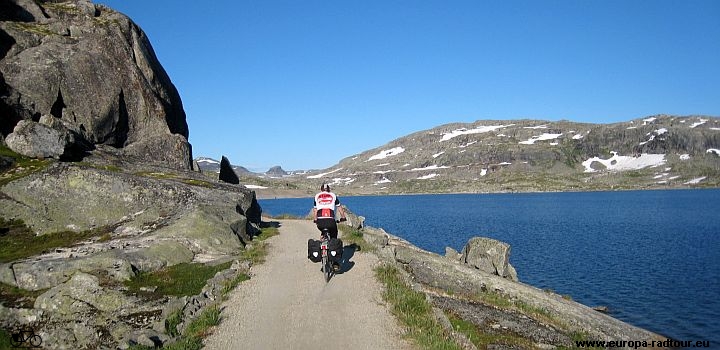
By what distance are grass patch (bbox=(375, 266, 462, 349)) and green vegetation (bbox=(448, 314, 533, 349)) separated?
6.49 ft

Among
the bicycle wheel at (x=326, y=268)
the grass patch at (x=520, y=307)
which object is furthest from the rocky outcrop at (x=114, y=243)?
the grass patch at (x=520, y=307)

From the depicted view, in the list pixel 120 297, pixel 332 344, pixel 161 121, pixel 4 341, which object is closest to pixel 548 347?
pixel 332 344

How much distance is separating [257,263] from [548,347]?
1385cm

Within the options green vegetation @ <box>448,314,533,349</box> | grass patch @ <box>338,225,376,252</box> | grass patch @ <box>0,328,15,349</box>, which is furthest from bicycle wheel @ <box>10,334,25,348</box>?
grass patch @ <box>338,225,376,252</box>

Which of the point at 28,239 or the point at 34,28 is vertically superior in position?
the point at 34,28

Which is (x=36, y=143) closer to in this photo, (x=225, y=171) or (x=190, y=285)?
(x=225, y=171)

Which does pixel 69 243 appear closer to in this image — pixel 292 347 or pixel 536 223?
pixel 292 347

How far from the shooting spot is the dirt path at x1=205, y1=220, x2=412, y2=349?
13.1m

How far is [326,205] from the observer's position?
66.9 feet

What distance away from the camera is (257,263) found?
24.2m

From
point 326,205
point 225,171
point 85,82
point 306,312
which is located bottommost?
point 306,312

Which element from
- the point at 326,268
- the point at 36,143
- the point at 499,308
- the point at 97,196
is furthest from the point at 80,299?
the point at 36,143

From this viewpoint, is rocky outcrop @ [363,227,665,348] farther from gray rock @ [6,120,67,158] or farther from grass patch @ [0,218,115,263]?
gray rock @ [6,120,67,158]

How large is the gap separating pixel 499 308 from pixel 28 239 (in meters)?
26.5
